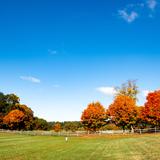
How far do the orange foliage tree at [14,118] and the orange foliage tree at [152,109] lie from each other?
55.3 m

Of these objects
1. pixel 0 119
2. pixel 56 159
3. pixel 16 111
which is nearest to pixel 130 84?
pixel 16 111

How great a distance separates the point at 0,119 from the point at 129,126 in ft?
198

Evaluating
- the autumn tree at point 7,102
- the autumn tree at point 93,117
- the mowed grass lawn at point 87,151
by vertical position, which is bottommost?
the mowed grass lawn at point 87,151

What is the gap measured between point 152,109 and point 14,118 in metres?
58.5

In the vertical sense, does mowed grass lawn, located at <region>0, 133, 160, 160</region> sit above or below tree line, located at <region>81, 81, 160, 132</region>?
below

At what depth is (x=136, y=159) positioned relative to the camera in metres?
19.8

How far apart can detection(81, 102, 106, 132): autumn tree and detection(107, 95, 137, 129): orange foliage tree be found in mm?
5122

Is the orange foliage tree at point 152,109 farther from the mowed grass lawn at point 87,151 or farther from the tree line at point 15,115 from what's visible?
the tree line at point 15,115

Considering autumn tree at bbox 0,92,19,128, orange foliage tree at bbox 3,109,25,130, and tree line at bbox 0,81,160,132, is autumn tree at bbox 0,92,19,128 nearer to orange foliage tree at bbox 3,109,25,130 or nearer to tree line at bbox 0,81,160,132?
orange foliage tree at bbox 3,109,25,130

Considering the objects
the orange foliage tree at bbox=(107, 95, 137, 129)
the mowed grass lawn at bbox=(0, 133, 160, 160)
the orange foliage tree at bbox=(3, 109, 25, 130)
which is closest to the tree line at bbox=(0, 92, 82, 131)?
the orange foliage tree at bbox=(3, 109, 25, 130)

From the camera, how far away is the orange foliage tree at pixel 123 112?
85.6 meters

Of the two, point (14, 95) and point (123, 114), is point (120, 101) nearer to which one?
point (123, 114)

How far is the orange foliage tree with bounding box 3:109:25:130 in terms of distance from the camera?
119256 millimetres

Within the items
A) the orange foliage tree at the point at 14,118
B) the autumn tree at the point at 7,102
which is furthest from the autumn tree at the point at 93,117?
the autumn tree at the point at 7,102
